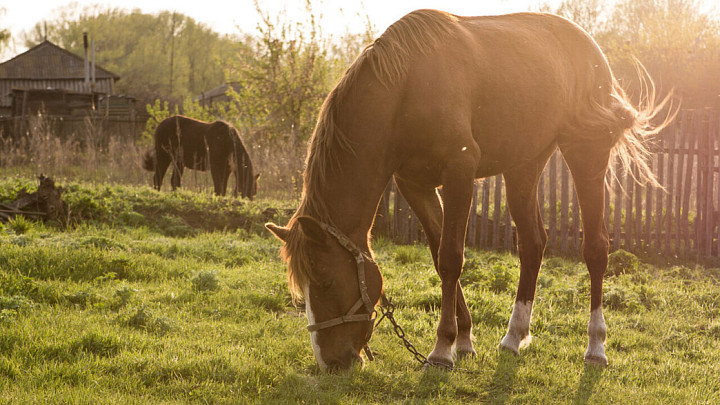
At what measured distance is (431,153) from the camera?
370cm

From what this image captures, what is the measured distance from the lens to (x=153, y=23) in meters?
59.1

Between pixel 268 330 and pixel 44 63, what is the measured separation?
165 feet

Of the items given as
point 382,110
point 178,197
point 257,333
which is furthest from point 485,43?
point 178,197

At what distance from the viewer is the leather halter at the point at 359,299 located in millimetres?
3520

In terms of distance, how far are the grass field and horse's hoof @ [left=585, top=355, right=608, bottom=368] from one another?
0.18ft

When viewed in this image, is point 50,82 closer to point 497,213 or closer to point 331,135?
point 497,213

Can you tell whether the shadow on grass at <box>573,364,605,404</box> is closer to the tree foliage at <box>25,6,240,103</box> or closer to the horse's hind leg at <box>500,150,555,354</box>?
the horse's hind leg at <box>500,150,555,354</box>

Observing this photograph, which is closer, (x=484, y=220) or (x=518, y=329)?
(x=518, y=329)

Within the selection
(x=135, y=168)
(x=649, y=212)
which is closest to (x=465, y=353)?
(x=649, y=212)

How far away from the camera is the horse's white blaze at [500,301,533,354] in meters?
4.46

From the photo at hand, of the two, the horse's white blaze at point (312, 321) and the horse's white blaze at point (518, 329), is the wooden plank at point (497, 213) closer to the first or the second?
the horse's white blaze at point (518, 329)

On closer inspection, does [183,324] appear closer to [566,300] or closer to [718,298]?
[566,300]

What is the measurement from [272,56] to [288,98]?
130cm

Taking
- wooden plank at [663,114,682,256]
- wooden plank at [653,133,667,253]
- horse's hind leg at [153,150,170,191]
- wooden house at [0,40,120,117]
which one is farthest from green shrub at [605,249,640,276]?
wooden house at [0,40,120,117]
